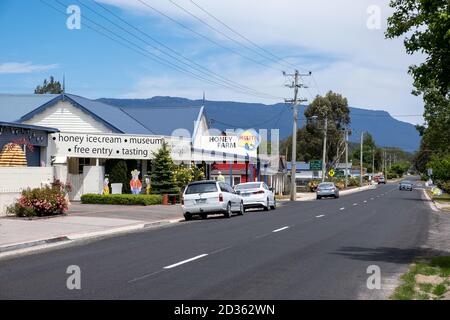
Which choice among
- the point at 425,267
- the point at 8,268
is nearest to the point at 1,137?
the point at 8,268

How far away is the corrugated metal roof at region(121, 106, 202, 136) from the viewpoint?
49.8 metres

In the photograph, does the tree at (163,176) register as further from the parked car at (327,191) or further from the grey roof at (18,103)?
the parked car at (327,191)

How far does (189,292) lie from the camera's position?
9.48 m

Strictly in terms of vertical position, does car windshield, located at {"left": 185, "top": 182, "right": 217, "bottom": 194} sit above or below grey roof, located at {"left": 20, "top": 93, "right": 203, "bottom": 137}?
below

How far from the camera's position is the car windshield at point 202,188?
27031mm

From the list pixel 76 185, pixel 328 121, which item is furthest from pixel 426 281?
pixel 328 121

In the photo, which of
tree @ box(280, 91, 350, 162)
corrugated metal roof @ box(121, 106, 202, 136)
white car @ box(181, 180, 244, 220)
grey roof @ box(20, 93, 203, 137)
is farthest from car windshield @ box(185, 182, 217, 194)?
tree @ box(280, 91, 350, 162)

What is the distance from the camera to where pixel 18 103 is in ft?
144

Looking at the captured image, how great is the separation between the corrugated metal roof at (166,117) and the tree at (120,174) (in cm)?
969

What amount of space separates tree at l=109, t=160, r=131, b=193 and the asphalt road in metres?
18.7

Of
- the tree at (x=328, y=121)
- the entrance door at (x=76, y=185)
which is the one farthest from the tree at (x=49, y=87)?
the entrance door at (x=76, y=185)

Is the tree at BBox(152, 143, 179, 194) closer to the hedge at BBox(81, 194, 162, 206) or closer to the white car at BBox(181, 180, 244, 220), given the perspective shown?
the hedge at BBox(81, 194, 162, 206)

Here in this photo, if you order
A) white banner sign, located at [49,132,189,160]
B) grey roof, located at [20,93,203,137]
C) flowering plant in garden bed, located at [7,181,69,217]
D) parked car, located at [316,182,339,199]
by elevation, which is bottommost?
parked car, located at [316,182,339,199]
